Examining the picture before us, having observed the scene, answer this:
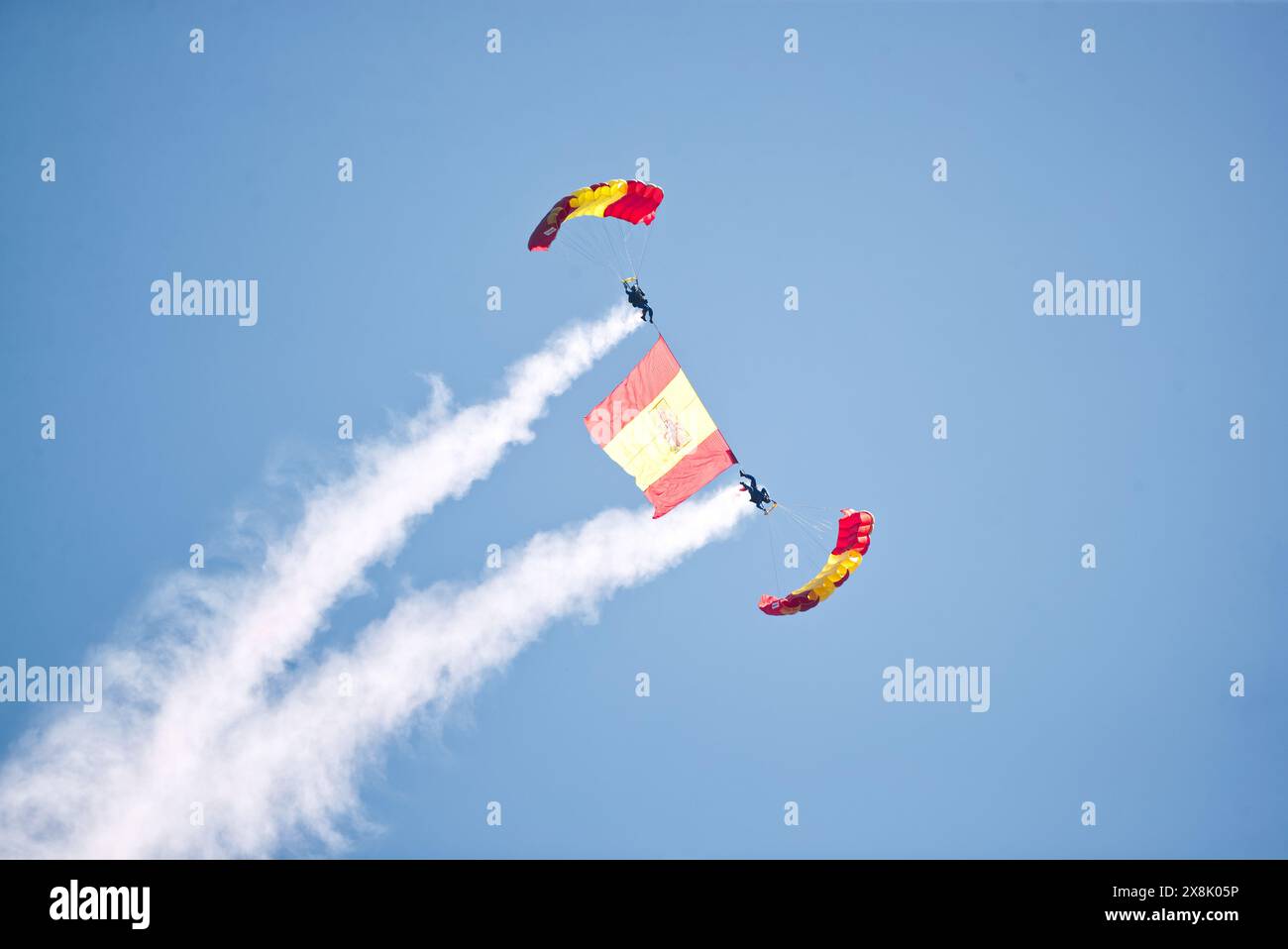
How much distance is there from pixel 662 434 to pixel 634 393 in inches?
24.8

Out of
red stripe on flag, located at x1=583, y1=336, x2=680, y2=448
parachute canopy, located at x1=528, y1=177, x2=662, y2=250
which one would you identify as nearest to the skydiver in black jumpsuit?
red stripe on flag, located at x1=583, y1=336, x2=680, y2=448

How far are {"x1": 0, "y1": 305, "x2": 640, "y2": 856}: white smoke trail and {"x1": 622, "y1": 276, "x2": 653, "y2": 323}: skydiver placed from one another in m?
0.83

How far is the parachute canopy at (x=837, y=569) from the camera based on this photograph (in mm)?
14531

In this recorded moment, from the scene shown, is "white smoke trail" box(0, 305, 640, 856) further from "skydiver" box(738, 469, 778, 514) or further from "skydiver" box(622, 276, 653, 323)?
"skydiver" box(738, 469, 778, 514)

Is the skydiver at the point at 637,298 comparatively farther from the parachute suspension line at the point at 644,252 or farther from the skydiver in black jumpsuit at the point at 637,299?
the parachute suspension line at the point at 644,252

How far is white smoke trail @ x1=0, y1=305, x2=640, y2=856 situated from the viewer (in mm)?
15703

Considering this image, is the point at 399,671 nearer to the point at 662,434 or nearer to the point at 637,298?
the point at 662,434

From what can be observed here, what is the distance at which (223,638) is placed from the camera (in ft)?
→ 52.0

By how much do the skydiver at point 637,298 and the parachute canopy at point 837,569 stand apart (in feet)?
11.4

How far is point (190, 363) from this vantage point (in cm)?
1627

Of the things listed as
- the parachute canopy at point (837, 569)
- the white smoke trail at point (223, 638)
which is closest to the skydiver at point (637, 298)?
the white smoke trail at point (223, 638)

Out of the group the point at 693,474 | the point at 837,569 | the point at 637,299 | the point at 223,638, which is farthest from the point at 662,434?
the point at 223,638
